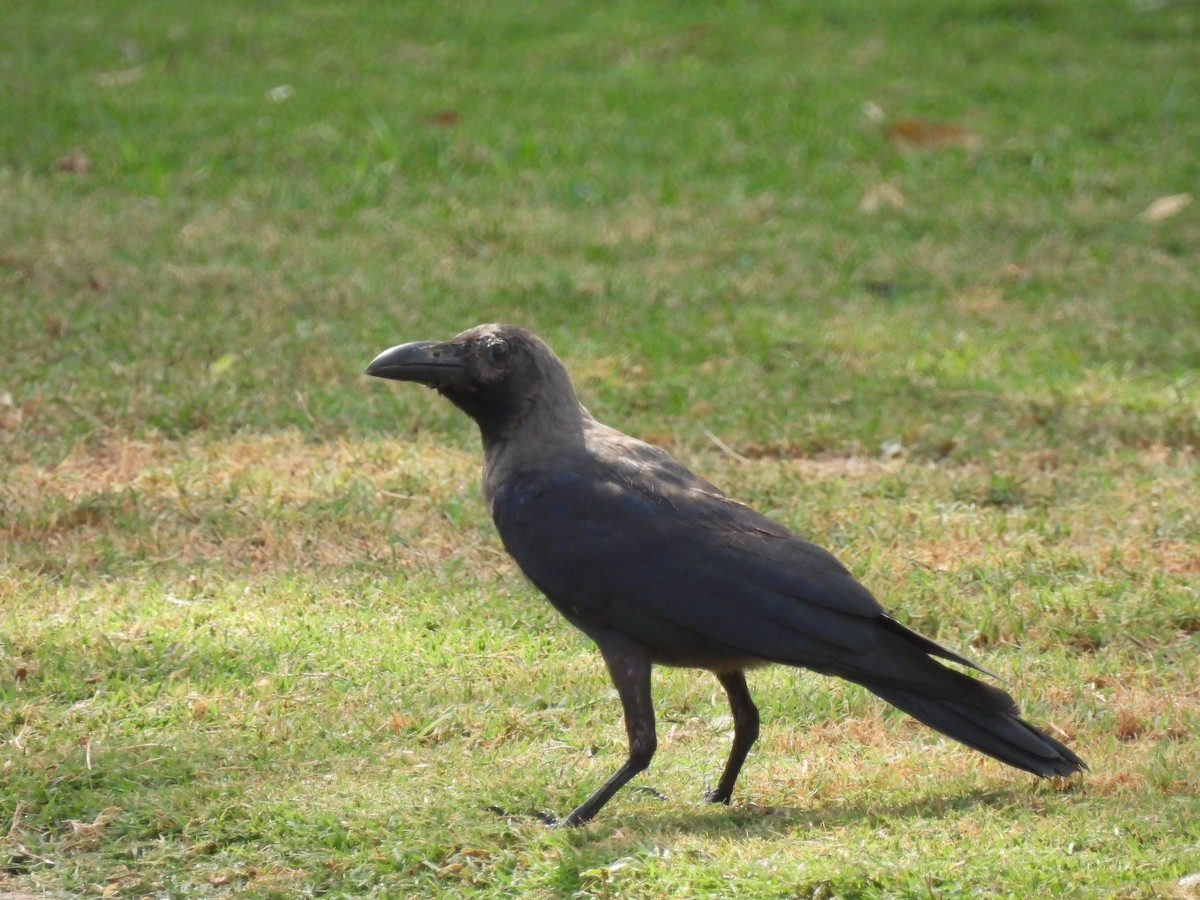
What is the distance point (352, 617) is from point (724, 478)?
5.64ft

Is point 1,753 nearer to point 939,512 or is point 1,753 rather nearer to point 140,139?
point 939,512

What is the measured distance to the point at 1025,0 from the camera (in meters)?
12.5

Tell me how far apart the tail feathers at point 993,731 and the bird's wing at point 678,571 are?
180 millimetres

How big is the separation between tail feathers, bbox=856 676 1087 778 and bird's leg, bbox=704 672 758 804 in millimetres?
383

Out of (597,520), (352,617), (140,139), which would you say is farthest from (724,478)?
(140,139)

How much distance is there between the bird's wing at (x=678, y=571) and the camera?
4000mm

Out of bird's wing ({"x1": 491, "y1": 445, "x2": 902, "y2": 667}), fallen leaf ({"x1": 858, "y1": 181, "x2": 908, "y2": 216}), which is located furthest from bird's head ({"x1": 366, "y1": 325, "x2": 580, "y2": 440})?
fallen leaf ({"x1": 858, "y1": 181, "x2": 908, "y2": 216})

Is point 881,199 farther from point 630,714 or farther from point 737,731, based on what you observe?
point 630,714

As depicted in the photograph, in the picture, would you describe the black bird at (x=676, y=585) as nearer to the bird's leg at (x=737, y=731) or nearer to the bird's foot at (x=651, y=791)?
the bird's leg at (x=737, y=731)

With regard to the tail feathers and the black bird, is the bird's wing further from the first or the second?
the tail feathers

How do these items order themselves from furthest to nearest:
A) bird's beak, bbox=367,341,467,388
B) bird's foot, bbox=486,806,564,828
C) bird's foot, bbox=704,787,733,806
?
bird's beak, bbox=367,341,467,388
bird's foot, bbox=704,787,733,806
bird's foot, bbox=486,806,564,828

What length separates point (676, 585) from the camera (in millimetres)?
4062

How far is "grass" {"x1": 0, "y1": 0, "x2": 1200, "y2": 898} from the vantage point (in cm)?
396

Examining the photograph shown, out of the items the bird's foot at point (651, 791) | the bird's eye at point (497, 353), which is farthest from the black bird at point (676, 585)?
the bird's foot at point (651, 791)
